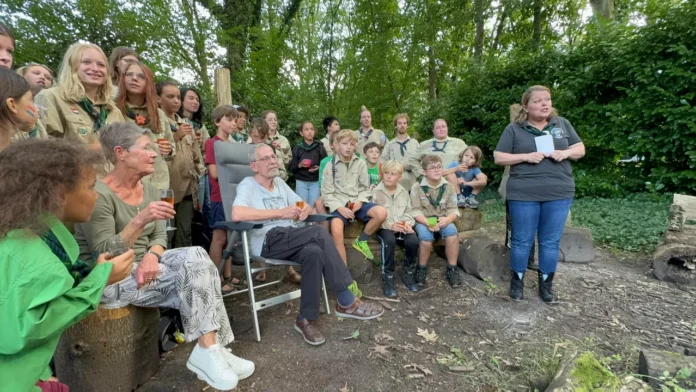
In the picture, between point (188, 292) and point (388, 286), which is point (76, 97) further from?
point (388, 286)

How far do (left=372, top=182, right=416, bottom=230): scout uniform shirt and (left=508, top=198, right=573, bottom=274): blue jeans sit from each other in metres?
0.98

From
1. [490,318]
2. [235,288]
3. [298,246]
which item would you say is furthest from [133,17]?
[490,318]

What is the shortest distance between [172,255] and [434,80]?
1193 centimetres

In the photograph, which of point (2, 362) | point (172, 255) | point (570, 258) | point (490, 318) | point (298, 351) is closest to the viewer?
point (2, 362)

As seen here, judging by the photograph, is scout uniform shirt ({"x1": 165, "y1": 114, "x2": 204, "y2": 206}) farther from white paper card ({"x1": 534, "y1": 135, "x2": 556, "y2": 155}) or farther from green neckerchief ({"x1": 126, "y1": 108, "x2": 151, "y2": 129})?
white paper card ({"x1": 534, "y1": 135, "x2": 556, "y2": 155})

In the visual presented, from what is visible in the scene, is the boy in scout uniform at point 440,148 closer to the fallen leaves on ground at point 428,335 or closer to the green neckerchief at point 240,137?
the green neckerchief at point 240,137

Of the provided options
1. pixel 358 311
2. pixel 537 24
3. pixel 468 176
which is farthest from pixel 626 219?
pixel 537 24

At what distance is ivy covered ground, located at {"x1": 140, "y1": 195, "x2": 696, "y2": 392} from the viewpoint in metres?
2.21

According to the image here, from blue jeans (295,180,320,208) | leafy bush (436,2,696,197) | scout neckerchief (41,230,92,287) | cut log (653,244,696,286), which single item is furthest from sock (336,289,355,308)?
leafy bush (436,2,696,197)

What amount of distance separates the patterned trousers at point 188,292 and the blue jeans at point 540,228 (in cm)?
261

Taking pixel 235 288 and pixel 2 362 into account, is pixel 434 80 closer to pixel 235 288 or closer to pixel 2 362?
pixel 235 288

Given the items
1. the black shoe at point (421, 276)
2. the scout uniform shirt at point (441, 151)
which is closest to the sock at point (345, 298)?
the black shoe at point (421, 276)

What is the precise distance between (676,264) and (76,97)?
5641mm

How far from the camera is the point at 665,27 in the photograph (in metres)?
5.41
